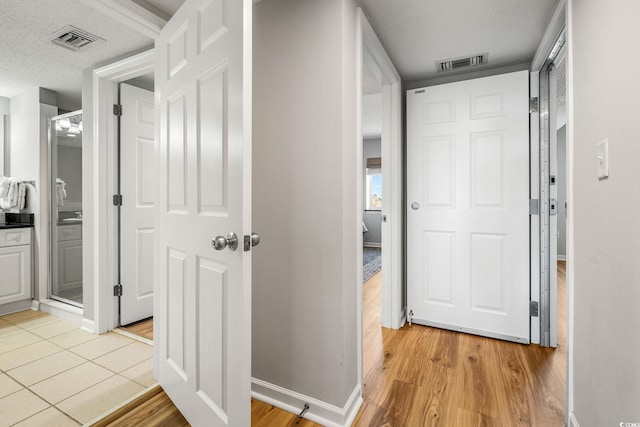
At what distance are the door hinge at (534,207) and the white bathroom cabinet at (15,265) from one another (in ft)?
14.9

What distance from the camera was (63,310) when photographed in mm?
2775

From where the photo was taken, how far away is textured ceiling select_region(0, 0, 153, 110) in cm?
178

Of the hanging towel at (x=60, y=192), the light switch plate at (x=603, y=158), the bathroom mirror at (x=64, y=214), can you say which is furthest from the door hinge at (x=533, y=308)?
the hanging towel at (x=60, y=192)

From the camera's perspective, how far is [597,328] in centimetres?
112

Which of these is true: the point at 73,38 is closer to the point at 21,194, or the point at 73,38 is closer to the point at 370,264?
the point at 21,194

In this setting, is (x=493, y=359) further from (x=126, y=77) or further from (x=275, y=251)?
(x=126, y=77)

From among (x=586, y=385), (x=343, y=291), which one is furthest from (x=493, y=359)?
(x=343, y=291)

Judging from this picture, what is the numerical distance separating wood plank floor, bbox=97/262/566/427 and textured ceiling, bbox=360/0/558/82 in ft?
7.04

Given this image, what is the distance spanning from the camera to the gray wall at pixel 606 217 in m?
0.90

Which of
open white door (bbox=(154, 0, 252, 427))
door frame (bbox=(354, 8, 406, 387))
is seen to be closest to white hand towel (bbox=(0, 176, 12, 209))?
open white door (bbox=(154, 0, 252, 427))

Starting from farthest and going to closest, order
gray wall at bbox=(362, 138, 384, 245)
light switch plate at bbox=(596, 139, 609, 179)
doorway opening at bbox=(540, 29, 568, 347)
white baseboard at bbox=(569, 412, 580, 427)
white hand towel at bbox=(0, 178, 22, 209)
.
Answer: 1. gray wall at bbox=(362, 138, 384, 245)
2. white hand towel at bbox=(0, 178, 22, 209)
3. doorway opening at bbox=(540, 29, 568, 347)
4. white baseboard at bbox=(569, 412, 580, 427)
5. light switch plate at bbox=(596, 139, 609, 179)

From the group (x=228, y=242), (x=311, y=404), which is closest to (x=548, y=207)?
(x=311, y=404)

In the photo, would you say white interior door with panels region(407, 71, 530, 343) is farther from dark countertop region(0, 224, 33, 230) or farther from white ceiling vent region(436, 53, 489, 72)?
dark countertop region(0, 224, 33, 230)

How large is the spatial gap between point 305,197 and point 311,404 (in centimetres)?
102
